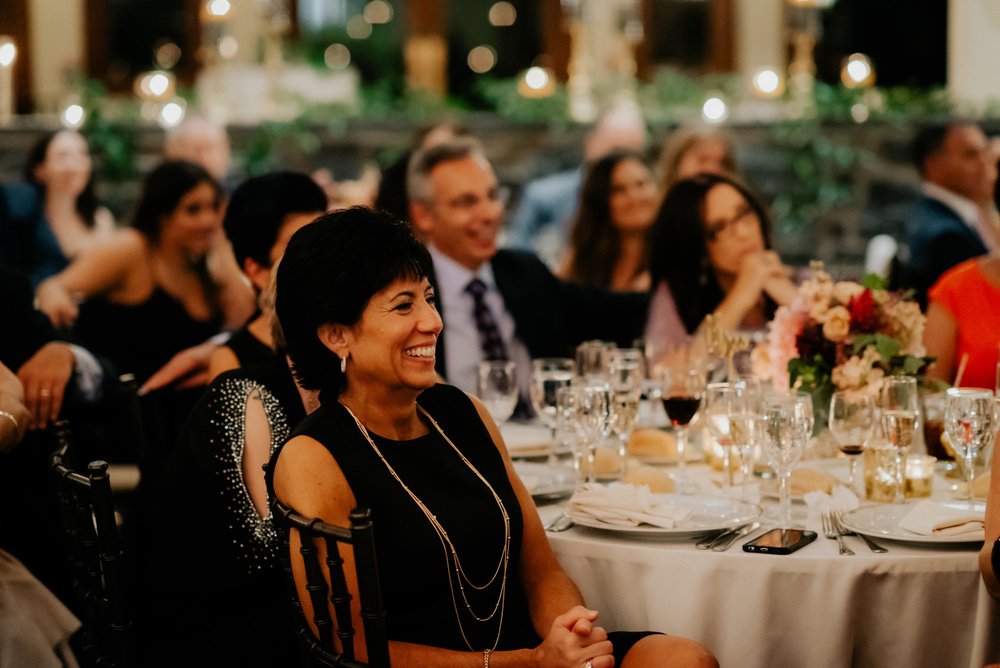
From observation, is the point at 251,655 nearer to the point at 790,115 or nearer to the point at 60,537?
the point at 60,537

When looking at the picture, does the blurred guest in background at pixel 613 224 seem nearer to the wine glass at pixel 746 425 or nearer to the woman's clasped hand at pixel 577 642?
the wine glass at pixel 746 425

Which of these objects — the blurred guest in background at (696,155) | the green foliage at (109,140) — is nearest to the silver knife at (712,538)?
the blurred guest in background at (696,155)

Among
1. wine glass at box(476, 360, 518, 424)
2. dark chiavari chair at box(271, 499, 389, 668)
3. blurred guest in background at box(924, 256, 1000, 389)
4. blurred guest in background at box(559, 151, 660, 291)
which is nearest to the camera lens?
dark chiavari chair at box(271, 499, 389, 668)

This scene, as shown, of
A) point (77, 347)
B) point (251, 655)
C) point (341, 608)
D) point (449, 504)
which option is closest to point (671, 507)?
point (449, 504)

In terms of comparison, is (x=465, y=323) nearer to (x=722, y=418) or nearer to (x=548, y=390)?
(x=548, y=390)

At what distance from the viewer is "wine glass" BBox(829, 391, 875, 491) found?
2432 mm

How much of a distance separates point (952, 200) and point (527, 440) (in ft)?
13.2

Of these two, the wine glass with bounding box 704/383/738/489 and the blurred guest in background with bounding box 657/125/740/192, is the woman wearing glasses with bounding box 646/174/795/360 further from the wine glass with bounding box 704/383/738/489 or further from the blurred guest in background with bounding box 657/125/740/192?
the blurred guest in background with bounding box 657/125/740/192

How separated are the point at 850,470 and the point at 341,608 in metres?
1.25

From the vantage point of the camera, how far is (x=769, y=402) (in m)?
2.28

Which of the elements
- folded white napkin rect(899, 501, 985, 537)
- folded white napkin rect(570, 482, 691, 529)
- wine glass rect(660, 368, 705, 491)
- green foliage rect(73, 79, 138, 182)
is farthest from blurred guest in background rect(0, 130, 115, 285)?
folded white napkin rect(899, 501, 985, 537)

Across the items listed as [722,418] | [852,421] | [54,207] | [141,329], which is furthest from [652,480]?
[54,207]

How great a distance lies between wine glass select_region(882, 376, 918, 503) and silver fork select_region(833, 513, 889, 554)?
0.20 meters

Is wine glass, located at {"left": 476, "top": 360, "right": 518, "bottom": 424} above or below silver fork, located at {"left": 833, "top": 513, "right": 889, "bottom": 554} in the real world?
above
